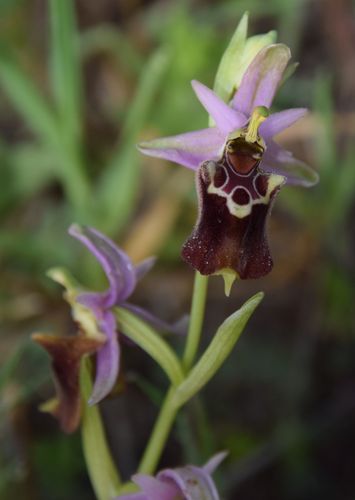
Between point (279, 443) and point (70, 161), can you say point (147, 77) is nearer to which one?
point (70, 161)

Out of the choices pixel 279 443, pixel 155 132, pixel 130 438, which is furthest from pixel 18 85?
pixel 279 443

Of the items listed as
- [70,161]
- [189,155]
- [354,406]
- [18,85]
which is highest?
[18,85]

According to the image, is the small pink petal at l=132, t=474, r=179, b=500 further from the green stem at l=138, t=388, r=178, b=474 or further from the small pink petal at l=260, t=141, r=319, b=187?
the small pink petal at l=260, t=141, r=319, b=187

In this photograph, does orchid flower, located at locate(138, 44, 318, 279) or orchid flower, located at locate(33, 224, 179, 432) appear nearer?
orchid flower, located at locate(138, 44, 318, 279)

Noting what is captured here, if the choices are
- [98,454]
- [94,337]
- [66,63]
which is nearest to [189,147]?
[94,337]

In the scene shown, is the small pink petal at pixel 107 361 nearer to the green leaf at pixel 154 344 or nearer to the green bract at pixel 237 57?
the green leaf at pixel 154 344

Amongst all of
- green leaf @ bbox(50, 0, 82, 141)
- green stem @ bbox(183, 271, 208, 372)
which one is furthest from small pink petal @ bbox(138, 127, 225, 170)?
green leaf @ bbox(50, 0, 82, 141)

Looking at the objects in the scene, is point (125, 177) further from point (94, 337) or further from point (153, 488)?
point (153, 488)
